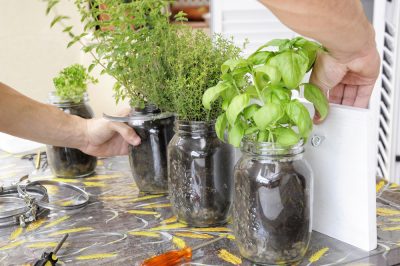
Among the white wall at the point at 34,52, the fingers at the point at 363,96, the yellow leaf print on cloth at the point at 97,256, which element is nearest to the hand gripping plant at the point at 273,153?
the fingers at the point at 363,96

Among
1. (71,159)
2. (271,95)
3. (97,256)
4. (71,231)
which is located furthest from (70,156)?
(271,95)

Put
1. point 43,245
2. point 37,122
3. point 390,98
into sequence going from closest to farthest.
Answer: point 43,245 < point 37,122 < point 390,98

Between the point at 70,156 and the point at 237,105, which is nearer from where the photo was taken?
the point at 237,105

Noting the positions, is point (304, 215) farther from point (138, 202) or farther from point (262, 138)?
point (138, 202)

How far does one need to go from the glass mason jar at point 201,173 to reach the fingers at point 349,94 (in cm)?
22

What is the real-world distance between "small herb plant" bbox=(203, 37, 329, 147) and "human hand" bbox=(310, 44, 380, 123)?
0.09 ft

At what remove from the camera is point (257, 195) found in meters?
0.76

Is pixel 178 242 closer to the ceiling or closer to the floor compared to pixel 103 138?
closer to the floor

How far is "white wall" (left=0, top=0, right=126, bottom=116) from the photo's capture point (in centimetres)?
227

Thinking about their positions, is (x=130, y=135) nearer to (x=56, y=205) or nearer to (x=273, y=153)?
(x=56, y=205)

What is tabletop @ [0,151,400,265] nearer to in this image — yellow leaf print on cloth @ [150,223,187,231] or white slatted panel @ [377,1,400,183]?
yellow leaf print on cloth @ [150,223,187,231]

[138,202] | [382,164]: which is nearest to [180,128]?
[138,202]

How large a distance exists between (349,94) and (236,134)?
242mm

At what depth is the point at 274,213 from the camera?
75cm
